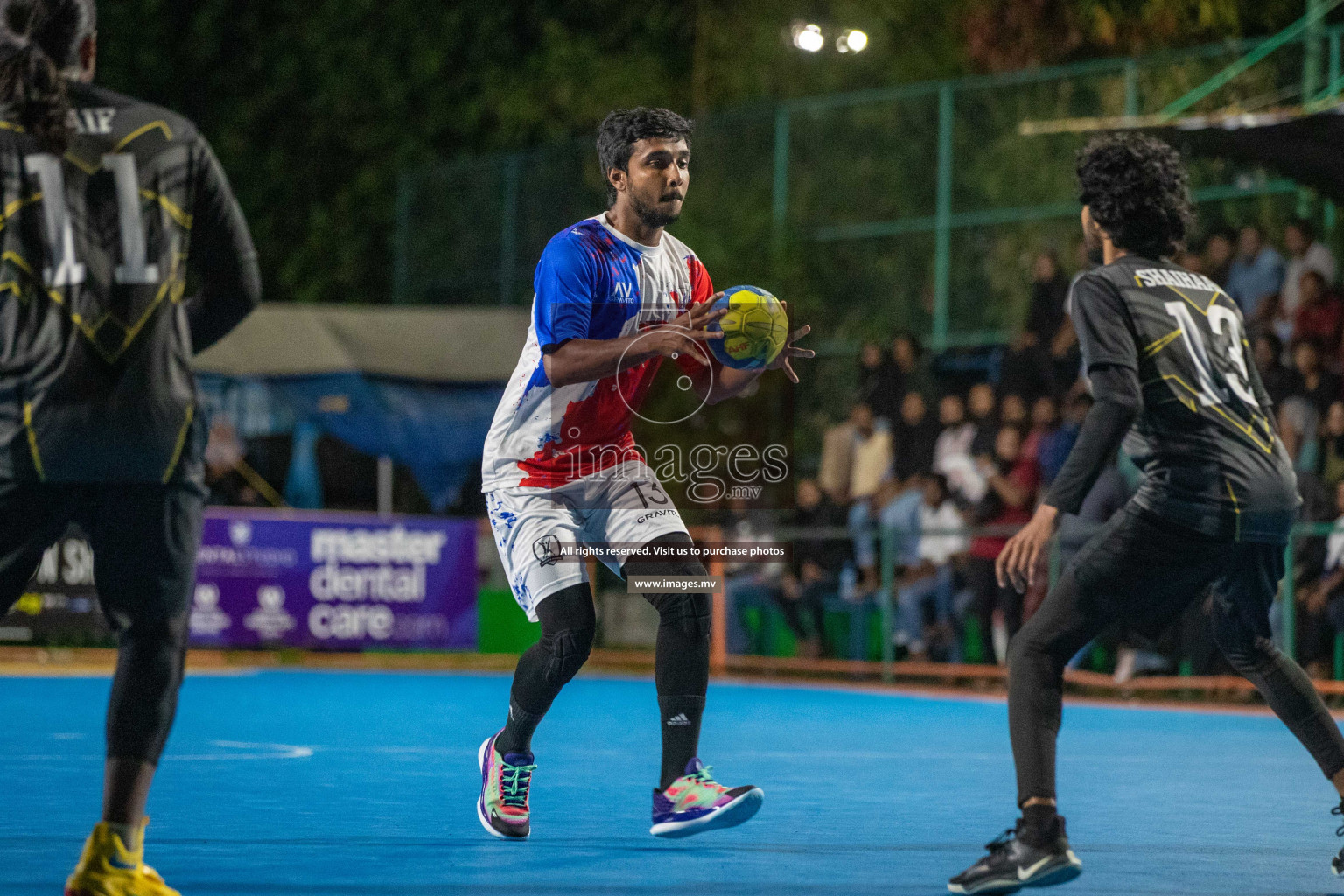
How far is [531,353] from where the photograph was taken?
6.53 m

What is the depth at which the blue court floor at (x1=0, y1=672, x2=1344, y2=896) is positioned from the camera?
18.7ft

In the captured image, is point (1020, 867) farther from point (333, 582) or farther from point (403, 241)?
point (403, 241)

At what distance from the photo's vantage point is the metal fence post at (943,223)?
2112cm

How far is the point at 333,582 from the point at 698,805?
1295 cm

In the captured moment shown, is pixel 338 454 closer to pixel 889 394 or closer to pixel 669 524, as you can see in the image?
pixel 889 394

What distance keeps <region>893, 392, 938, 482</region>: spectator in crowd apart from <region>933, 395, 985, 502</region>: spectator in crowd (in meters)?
0.08

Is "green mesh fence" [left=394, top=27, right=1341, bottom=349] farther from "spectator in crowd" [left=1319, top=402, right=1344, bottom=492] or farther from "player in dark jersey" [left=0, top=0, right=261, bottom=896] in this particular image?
"player in dark jersey" [left=0, top=0, right=261, bottom=896]

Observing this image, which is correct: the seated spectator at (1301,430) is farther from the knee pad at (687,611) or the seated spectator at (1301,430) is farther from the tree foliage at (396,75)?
the tree foliage at (396,75)

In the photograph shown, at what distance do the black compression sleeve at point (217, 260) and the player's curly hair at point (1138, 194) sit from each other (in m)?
2.46

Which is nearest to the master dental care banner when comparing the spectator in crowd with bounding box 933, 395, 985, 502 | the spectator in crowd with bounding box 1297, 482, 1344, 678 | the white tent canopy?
the white tent canopy

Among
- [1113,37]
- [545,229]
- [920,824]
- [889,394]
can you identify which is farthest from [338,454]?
[920,824]

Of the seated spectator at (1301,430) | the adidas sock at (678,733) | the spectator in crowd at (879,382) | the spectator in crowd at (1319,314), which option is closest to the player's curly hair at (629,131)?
the adidas sock at (678,733)

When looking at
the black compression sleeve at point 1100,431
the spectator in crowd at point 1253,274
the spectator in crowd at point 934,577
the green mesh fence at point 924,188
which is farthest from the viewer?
the green mesh fence at point 924,188

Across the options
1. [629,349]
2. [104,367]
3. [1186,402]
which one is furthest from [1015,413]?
[104,367]
